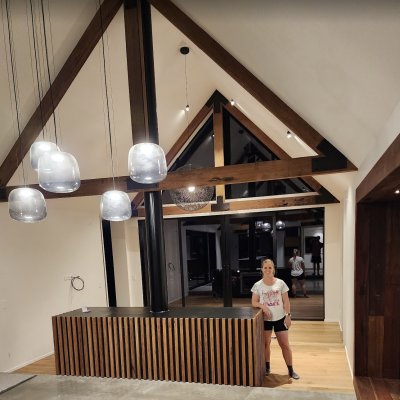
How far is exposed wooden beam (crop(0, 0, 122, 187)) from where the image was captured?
355cm

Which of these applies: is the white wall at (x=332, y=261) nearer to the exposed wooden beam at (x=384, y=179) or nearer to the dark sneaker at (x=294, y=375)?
the dark sneaker at (x=294, y=375)

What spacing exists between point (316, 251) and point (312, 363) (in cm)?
286

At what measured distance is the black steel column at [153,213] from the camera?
11.7 ft

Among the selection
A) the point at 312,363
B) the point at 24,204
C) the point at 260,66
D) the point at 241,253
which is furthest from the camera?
the point at 241,253

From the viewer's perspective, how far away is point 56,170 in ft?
5.88

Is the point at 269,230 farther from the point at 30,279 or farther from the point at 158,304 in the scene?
the point at 30,279

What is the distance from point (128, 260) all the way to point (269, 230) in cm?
330

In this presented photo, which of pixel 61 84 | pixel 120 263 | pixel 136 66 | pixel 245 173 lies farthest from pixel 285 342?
pixel 120 263

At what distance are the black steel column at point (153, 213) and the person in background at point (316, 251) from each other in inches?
152

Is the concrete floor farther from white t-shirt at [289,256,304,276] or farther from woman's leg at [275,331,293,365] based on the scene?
white t-shirt at [289,256,304,276]

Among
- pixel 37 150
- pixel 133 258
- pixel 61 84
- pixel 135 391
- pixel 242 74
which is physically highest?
pixel 61 84

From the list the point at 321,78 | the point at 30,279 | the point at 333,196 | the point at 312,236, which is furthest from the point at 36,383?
the point at 312,236

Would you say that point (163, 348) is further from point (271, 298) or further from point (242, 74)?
point (242, 74)

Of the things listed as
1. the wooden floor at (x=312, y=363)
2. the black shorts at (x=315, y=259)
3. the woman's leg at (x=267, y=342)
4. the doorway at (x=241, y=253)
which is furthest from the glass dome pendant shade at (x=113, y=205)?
the black shorts at (x=315, y=259)
